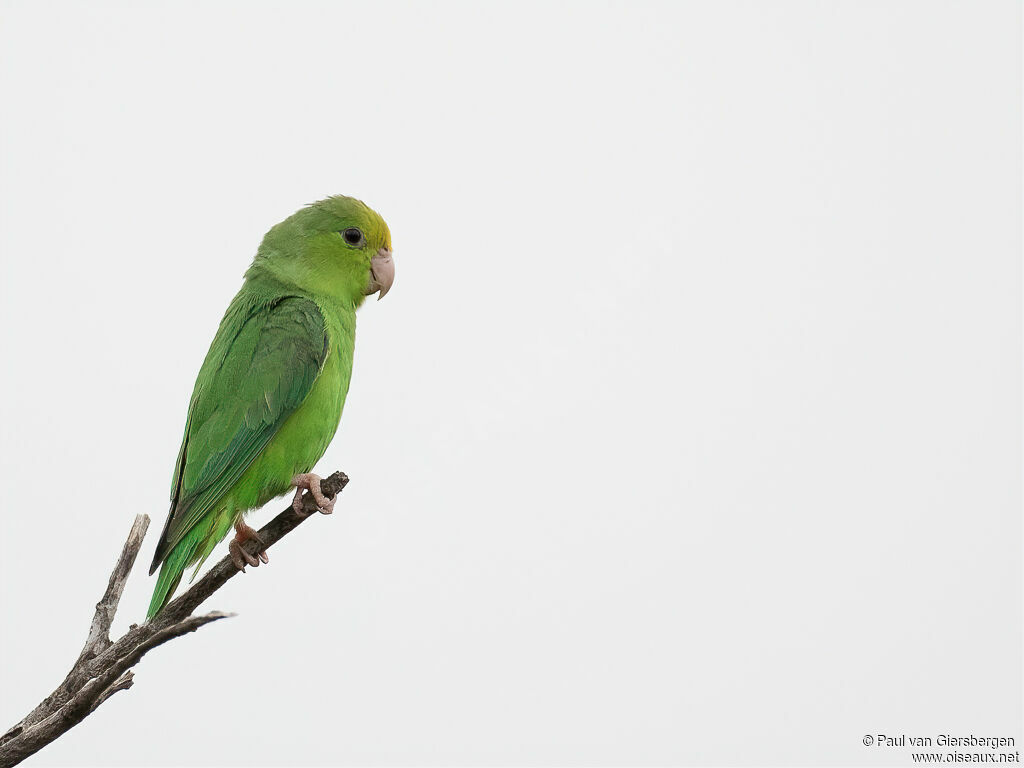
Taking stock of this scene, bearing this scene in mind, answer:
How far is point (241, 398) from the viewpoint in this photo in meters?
4.78

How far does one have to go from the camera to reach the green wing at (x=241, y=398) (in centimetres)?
458

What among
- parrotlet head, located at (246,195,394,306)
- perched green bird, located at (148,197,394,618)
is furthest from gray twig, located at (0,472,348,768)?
parrotlet head, located at (246,195,394,306)

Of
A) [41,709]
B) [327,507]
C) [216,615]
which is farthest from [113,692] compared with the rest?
[327,507]

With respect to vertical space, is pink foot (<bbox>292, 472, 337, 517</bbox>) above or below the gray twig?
above

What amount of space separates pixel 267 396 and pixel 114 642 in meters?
1.30

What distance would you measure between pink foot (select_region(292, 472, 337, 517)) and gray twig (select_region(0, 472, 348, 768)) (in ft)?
0.07

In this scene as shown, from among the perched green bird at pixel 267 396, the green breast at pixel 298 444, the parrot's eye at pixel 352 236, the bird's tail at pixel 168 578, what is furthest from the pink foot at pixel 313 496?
the parrot's eye at pixel 352 236

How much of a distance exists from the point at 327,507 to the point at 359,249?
5.91 ft

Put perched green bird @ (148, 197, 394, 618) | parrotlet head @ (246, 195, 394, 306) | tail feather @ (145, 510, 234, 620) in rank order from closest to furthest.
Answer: tail feather @ (145, 510, 234, 620)
perched green bird @ (148, 197, 394, 618)
parrotlet head @ (246, 195, 394, 306)

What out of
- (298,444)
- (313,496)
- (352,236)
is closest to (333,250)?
(352,236)

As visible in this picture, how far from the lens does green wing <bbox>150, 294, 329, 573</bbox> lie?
4.58 m

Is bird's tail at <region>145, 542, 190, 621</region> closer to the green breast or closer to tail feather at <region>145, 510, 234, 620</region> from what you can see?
tail feather at <region>145, 510, 234, 620</region>

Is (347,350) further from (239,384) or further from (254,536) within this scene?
(254,536)

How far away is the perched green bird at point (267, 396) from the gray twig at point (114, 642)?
131mm
